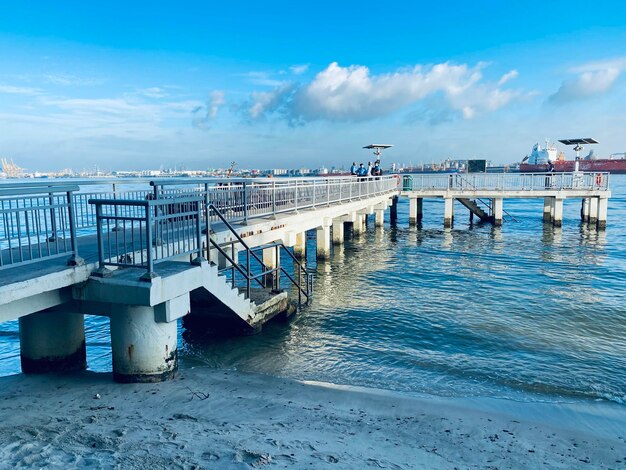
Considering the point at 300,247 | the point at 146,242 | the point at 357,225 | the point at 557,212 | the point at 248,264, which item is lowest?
the point at 357,225

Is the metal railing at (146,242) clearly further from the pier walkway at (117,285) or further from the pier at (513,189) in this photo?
the pier at (513,189)

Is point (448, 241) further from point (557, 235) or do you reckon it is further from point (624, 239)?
point (624, 239)

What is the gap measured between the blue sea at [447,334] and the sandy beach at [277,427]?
1.02 m

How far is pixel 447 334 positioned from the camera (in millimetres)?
11984

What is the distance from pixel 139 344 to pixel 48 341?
223 centimetres

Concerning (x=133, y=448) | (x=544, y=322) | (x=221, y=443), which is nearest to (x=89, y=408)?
(x=133, y=448)

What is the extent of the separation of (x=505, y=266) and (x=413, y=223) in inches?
610

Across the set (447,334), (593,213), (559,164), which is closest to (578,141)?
(593,213)

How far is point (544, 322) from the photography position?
1305 centimetres

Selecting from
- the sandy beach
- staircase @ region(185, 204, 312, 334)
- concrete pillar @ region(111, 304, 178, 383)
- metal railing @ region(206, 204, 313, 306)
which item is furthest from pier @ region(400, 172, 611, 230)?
concrete pillar @ region(111, 304, 178, 383)

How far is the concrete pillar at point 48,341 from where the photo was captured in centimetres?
849

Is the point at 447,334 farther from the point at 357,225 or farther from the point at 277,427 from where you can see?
the point at 357,225

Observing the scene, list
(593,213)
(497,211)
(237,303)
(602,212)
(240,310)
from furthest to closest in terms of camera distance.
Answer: (593,213) → (497,211) → (602,212) → (240,310) → (237,303)

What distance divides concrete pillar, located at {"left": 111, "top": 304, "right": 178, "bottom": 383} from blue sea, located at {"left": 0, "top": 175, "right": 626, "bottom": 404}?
2016mm
